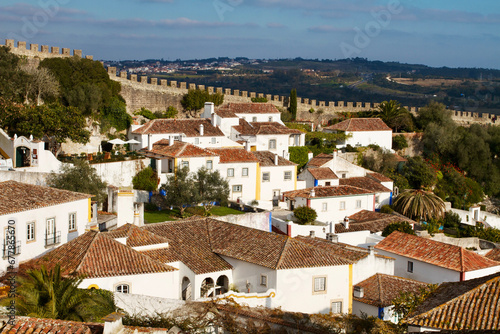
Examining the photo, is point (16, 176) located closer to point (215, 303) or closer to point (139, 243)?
point (139, 243)

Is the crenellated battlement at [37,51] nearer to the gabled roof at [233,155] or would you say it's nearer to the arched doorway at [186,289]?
the gabled roof at [233,155]

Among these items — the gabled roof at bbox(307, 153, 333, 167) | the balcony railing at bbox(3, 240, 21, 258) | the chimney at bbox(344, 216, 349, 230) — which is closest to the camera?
the balcony railing at bbox(3, 240, 21, 258)

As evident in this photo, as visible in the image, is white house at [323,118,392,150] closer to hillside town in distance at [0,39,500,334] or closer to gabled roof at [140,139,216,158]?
hillside town in distance at [0,39,500,334]

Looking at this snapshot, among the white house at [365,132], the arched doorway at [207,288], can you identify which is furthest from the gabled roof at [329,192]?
the arched doorway at [207,288]

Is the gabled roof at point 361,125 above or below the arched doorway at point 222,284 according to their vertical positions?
above

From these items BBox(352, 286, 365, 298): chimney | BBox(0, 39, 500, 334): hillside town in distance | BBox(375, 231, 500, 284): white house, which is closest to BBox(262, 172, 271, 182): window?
BBox(0, 39, 500, 334): hillside town in distance

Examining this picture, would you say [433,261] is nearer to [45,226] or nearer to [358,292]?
[358,292]
